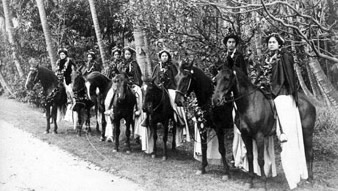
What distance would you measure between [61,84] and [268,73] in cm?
801

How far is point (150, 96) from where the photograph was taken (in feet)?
29.8

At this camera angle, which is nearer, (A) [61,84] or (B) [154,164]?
(B) [154,164]

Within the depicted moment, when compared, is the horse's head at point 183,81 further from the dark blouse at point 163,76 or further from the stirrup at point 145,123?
the stirrup at point 145,123

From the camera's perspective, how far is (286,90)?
711cm

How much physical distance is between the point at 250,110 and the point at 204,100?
1.18 metres

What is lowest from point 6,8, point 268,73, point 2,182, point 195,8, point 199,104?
point 2,182

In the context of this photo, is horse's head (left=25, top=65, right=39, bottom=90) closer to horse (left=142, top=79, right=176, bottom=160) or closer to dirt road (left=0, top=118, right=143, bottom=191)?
dirt road (left=0, top=118, right=143, bottom=191)

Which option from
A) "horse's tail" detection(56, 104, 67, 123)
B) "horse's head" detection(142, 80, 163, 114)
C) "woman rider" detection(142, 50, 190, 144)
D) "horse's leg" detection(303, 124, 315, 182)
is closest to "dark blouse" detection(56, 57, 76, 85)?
"horse's tail" detection(56, 104, 67, 123)

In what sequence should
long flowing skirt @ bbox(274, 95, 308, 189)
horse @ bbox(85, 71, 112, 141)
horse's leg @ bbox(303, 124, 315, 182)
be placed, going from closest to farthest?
long flowing skirt @ bbox(274, 95, 308, 189) < horse's leg @ bbox(303, 124, 315, 182) < horse @ bbox(85, 71, 112, 141)

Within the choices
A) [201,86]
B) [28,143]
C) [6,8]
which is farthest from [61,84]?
[6,8]

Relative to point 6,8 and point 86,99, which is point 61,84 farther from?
point 6,8

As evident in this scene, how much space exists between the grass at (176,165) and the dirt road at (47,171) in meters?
0.34

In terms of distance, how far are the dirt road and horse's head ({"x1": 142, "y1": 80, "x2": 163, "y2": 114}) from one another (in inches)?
74.4

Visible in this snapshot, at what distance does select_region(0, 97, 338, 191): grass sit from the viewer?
7.54 m
